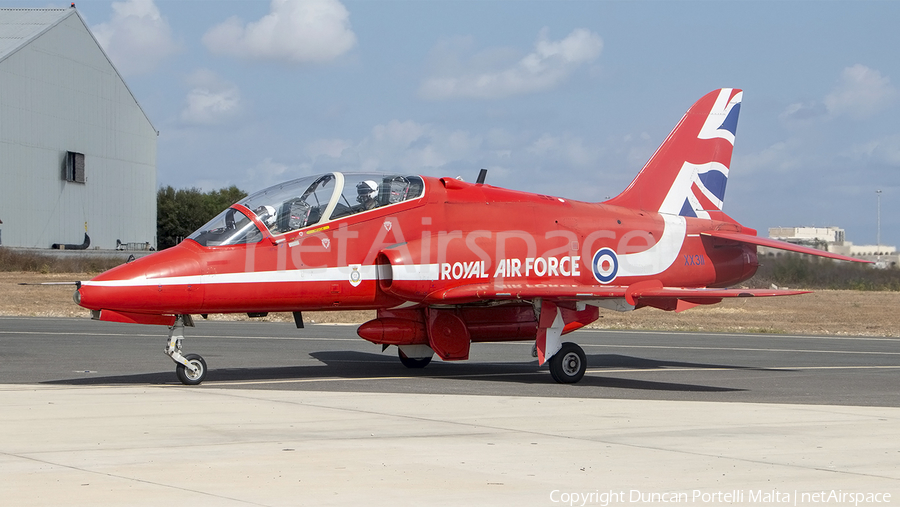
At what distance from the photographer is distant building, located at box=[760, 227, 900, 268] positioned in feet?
124

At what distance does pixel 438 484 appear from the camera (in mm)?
6570

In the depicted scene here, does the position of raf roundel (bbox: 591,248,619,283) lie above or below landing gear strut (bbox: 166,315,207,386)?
above

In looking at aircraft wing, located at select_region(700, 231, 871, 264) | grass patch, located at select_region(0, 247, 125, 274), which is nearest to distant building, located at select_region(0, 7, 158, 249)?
grass patch, located at select_region(0, 247, 125, 274)

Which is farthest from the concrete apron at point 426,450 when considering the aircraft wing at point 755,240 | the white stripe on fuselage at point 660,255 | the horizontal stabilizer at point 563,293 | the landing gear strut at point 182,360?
the aircraft wing at point 755,240

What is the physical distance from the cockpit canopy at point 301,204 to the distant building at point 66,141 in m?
52.9

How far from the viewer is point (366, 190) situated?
13.5 m

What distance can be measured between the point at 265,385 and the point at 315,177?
9.74 ft

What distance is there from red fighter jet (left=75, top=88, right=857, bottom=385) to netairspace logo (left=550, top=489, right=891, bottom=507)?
6.04 metres

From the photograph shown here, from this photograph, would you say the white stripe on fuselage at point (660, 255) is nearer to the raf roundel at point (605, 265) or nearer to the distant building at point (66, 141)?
the raf roundel at point (605, 265)

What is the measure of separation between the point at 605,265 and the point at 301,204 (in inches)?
204

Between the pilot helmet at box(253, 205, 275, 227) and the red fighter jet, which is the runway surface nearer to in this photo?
the red fighter jet

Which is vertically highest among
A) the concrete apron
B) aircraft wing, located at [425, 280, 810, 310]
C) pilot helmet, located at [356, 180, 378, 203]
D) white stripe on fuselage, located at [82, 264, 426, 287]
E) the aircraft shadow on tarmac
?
pilot helmet, located at [356, 180, 378, 203]

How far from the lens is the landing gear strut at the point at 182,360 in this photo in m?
12.4

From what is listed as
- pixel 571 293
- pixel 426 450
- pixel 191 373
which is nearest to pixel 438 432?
pixel 426 450
